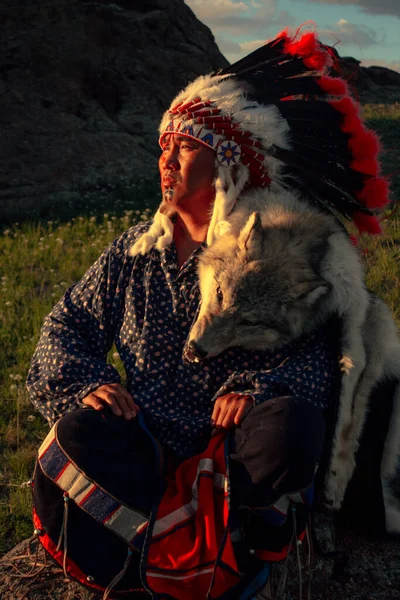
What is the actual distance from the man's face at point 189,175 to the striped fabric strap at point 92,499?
4.14 ft

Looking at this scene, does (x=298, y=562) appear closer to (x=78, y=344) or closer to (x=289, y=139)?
(x=78, y=344)

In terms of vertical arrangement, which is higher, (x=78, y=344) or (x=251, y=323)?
(x=251, y=323)

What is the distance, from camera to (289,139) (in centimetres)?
297

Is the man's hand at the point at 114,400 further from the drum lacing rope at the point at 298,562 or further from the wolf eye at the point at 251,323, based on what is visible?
the drum lacing rope at the point at 298,562

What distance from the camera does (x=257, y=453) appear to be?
2.36 m

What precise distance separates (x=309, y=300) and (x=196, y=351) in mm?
497

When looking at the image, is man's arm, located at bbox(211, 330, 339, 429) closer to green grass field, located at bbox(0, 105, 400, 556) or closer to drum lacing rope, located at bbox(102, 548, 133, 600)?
drum lacing rope, located at bbox(102, 548, 133, 600)

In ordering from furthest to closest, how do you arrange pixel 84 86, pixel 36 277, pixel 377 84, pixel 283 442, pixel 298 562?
pixel 377 84 < pixel 84 86 < pixel 36 277 < pixel 298 562 < pixel 283 442

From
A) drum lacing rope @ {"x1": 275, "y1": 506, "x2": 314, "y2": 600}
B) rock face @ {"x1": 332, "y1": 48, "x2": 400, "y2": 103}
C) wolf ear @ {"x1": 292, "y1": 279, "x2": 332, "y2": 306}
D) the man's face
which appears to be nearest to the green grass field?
wolf ear @ {"x1": 292, "y1": 279, "x2": 332, "y2": 306}

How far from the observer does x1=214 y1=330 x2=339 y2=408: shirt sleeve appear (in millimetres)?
2533

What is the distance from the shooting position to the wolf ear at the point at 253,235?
104 inches

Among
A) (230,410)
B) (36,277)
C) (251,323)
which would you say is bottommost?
(36,277)

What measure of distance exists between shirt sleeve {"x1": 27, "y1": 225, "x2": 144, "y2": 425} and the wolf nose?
0.42 metres

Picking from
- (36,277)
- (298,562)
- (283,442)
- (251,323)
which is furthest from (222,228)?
(36,277)
